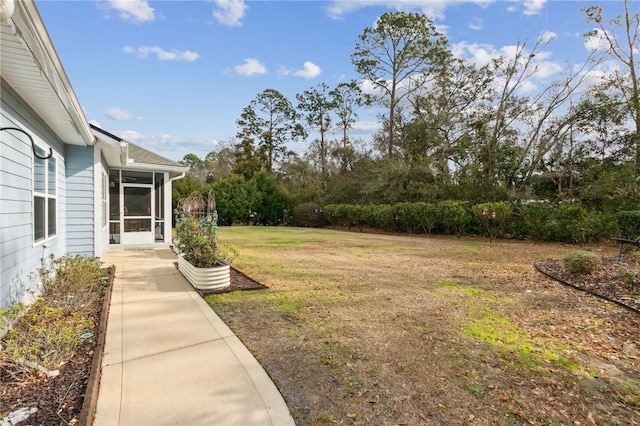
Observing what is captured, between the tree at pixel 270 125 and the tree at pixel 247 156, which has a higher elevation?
the tree at pixel 270 125

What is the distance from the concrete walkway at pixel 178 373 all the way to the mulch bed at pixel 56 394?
98mm

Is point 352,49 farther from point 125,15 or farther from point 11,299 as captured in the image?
point 11,299

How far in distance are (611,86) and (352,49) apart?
13737mm

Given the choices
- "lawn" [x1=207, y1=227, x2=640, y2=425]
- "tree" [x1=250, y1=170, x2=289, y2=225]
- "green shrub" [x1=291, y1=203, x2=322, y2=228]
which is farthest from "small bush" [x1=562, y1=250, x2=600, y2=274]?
"tree" [x1=250, y1=170, x2=289, y2=225]

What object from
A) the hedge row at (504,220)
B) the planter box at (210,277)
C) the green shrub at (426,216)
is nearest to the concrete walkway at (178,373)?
the planter box at (210,277)

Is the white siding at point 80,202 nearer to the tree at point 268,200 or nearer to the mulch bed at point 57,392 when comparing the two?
the mulch bed at point 57,392

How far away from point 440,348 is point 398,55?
2007 cm

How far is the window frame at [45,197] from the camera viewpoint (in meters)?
3.98

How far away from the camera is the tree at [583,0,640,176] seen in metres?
12.7

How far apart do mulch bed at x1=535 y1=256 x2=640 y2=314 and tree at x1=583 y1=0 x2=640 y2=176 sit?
981 centimetres

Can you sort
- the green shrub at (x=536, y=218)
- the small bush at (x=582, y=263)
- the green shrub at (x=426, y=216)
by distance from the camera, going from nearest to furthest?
1. the small bush at (x=582, y=263)
2. the green shrub at (x=536, y=218)
3. the green shrub at (x=426, y=216)

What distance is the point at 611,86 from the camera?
527 inches

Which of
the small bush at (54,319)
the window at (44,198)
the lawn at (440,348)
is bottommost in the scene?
the lawn at (440,348)

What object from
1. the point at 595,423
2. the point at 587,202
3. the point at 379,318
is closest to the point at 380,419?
the point at 595,423
